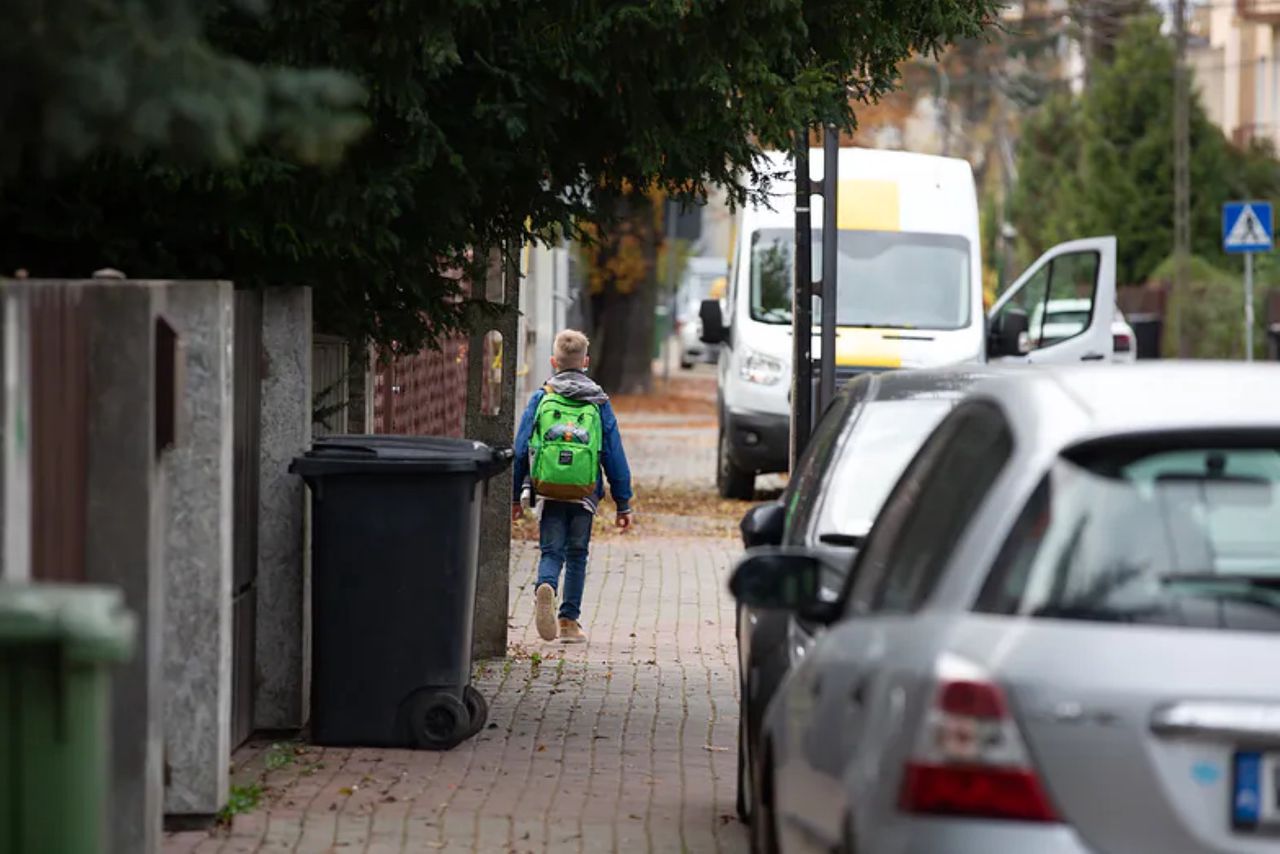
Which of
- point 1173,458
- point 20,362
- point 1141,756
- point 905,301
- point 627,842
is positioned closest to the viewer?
point 1141,756

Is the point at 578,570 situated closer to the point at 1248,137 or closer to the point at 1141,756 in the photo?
the point at 1141,756

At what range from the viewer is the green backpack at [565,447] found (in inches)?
476

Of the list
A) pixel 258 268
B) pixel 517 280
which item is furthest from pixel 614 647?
pixel 258 268

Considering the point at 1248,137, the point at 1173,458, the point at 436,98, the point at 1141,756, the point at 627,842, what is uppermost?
the point at 1248,137

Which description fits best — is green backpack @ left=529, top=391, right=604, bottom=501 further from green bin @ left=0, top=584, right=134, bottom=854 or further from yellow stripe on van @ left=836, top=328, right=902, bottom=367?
yellow stripe on van @ left=836, top=328, right=902, bottom=367

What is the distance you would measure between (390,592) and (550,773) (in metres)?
0.83

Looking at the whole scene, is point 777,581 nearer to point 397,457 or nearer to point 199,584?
point 199,584

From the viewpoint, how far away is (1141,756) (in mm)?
3986

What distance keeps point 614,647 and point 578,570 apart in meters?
0.45

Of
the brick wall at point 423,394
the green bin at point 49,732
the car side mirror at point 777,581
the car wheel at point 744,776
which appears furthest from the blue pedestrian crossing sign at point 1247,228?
the green bin at point 49,732

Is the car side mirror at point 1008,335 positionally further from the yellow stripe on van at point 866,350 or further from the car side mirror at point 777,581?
the car side mirror at point 777,581

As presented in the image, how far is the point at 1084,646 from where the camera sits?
4.05 m

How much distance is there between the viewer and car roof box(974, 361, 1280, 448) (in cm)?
434

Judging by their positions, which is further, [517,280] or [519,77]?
[517,280]
